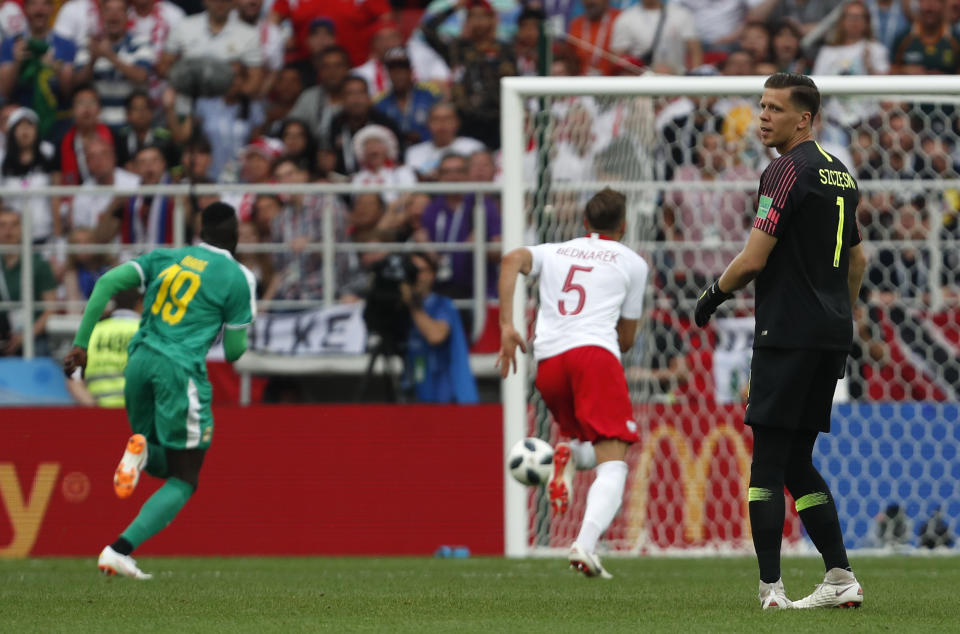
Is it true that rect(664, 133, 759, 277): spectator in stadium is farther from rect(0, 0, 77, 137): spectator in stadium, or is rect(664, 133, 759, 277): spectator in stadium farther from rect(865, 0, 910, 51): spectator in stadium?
rect(0, 0, 77, 137): spectator in stadium

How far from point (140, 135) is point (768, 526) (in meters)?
9.11

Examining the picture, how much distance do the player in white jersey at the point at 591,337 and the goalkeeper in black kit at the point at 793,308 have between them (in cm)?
172

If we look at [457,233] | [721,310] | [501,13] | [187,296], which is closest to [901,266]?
[721,310]

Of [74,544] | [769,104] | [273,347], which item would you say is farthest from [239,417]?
[769,104]

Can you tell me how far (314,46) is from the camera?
14.0 m

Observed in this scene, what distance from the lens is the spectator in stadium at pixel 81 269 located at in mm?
11156

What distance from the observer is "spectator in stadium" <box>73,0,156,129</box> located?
13930 mm

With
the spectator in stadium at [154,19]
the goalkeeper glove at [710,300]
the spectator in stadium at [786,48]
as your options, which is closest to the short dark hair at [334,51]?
the spectator in stadium at [154,19]

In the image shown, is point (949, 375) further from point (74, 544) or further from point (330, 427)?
point (74, 544)

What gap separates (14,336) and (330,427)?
243cm

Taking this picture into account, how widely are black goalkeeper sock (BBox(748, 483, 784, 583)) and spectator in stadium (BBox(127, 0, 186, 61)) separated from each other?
10070mm

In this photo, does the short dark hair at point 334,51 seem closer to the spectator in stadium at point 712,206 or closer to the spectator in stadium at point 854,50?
the spectator in stadium at point 712,206

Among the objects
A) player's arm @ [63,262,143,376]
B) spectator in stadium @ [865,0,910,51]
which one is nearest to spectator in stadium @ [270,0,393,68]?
spectator in stadium @ [865,0,910,51]

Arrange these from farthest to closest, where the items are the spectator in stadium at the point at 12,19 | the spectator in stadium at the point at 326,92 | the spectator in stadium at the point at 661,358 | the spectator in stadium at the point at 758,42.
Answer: the spectator in stadium at the point at 12,19 < the spectator in stadium at the point at 326,92 < the spectator in stadium at the point at 758,42 < the spectator in stadium at the point at 661,358
